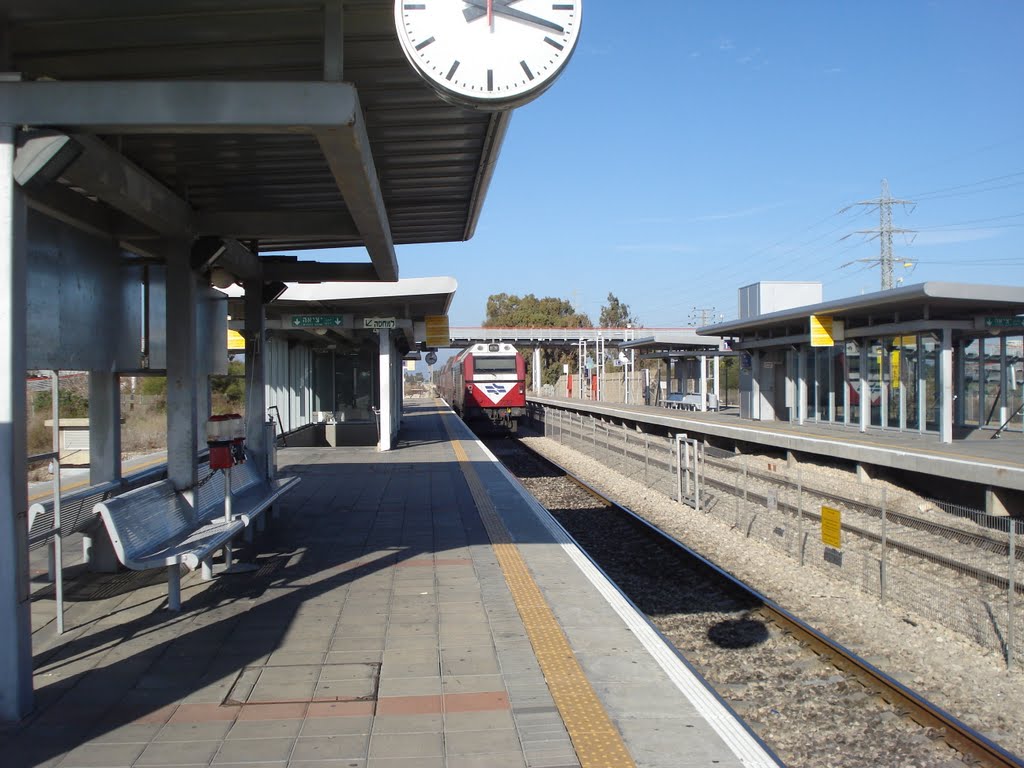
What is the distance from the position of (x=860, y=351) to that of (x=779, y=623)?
15.2 metres

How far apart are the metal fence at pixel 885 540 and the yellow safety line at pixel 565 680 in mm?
3514

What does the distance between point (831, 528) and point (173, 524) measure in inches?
257

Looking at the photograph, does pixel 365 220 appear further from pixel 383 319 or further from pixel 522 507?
pixel 383 319

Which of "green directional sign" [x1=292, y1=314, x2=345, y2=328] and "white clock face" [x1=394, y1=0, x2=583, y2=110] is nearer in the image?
"white clock face" [x1=394, y1=0, x2=583, y2=110]

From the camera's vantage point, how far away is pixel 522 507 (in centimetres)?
1109

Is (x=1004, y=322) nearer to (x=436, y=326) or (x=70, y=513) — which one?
(x=436, y=326)

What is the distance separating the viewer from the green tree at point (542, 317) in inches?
3494

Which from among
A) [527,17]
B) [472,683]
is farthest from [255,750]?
[527,17]

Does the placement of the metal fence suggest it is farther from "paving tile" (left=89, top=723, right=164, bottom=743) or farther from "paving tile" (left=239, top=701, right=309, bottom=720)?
"paving tile" (left=89, top=723, right=164, bottom=743)

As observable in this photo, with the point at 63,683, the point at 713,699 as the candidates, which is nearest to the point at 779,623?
the point at 713,699

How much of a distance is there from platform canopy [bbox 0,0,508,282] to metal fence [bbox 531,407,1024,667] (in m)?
5.44

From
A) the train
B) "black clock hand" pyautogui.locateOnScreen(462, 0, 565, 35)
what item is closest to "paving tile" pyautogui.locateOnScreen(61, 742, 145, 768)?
"black clock hand" pyautogui.locateOnScreen(462, 0, 565, 35)

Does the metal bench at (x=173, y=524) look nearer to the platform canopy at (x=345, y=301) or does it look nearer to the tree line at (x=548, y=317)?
the platform canopy at (x=345, y=301)

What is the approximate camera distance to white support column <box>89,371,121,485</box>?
22.7 ft
